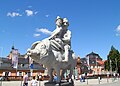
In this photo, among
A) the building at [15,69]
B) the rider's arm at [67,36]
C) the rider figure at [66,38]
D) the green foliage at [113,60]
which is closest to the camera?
the rider figure at [66,38]

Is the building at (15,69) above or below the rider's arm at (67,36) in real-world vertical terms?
above

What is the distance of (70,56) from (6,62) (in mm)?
73212

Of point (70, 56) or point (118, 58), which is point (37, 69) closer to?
point (118, 58)

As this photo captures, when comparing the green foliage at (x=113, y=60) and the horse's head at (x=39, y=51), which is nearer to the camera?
the horse's head at (x=39, y=51)

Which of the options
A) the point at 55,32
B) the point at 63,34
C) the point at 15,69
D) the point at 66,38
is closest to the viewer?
the point at 55,32

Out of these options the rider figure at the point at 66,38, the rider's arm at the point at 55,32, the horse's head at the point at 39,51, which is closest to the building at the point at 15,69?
the rider figure at the point at 66,38

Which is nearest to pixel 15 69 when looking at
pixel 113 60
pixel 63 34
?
pixel 113 60

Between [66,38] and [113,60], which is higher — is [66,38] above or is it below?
below

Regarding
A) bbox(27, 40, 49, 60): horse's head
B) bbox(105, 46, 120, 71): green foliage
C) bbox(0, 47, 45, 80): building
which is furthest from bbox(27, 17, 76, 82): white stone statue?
bbox(105, 46, 120, 71): green foliage

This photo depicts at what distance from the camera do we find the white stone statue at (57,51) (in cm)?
947

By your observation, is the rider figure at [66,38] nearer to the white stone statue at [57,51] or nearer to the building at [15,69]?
the white stone statue at [57,51]

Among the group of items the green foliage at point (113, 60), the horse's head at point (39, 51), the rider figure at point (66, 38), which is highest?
the green foliage at point (113, 60)

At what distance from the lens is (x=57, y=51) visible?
33.0ft

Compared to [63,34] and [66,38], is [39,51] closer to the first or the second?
[66,38]
